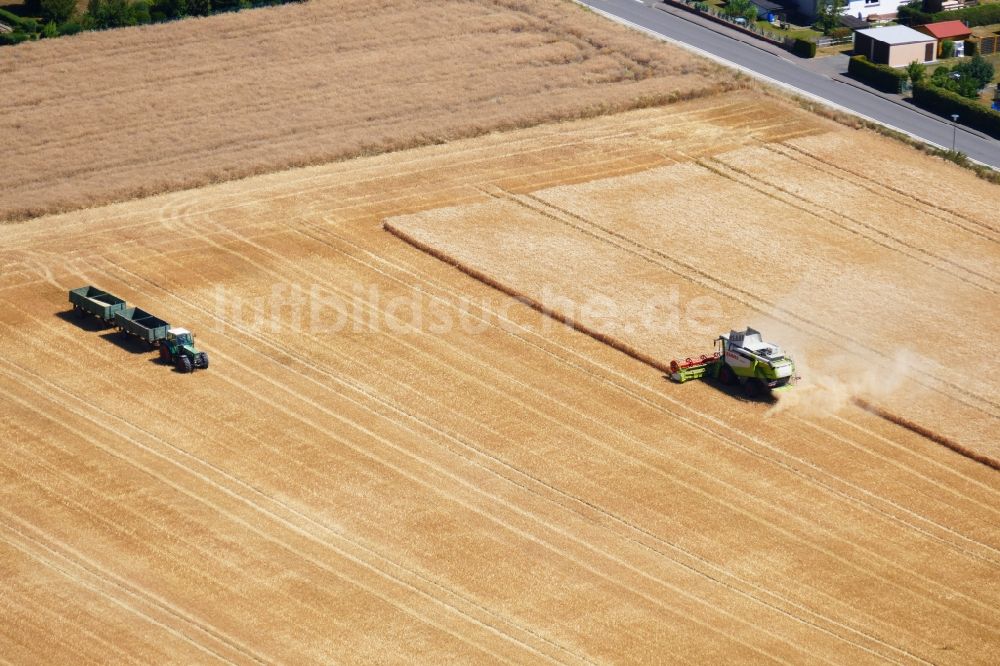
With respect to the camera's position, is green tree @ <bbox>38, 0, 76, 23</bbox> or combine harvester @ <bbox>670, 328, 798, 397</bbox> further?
green tree @ <bbox>38, 0, 76, 23</bbox>

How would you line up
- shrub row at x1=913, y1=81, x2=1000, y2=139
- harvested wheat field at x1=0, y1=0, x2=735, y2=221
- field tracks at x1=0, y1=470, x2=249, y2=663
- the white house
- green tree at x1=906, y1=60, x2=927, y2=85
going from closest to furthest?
field tracks at x1=0, y1=470, x2=249, y2=663 → harvested wheat field at x1=0, y1=0, x2=735, y2=221 → shrub row at x1=913, y1=81, x2=1000, y2=139 → green tree at x1=906, y1=60, x2=927, y2=85 → the white house

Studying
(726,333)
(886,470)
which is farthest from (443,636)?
(726,333)

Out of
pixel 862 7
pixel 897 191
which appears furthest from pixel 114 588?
pixel 862 7

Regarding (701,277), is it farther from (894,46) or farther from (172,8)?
(172,8)

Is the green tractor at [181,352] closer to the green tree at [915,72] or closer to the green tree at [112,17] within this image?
the green tree at [112,17]

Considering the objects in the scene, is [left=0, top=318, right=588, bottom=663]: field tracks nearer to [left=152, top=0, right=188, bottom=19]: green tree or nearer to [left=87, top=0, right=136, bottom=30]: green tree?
[left=87, top=0, right=136, bottom=30]: green tree

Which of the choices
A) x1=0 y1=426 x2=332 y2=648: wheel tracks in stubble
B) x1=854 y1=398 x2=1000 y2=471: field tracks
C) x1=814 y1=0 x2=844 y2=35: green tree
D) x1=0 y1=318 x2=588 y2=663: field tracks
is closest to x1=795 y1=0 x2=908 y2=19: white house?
x1=814 y1=0 x2=844 y2=35: green tree

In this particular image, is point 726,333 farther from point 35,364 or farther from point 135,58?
point 135,58


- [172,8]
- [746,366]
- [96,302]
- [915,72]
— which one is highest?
[172,8]

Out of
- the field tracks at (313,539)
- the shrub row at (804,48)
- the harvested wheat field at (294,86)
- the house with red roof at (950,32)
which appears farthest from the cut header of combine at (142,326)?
the house with red roof at (950,32)
